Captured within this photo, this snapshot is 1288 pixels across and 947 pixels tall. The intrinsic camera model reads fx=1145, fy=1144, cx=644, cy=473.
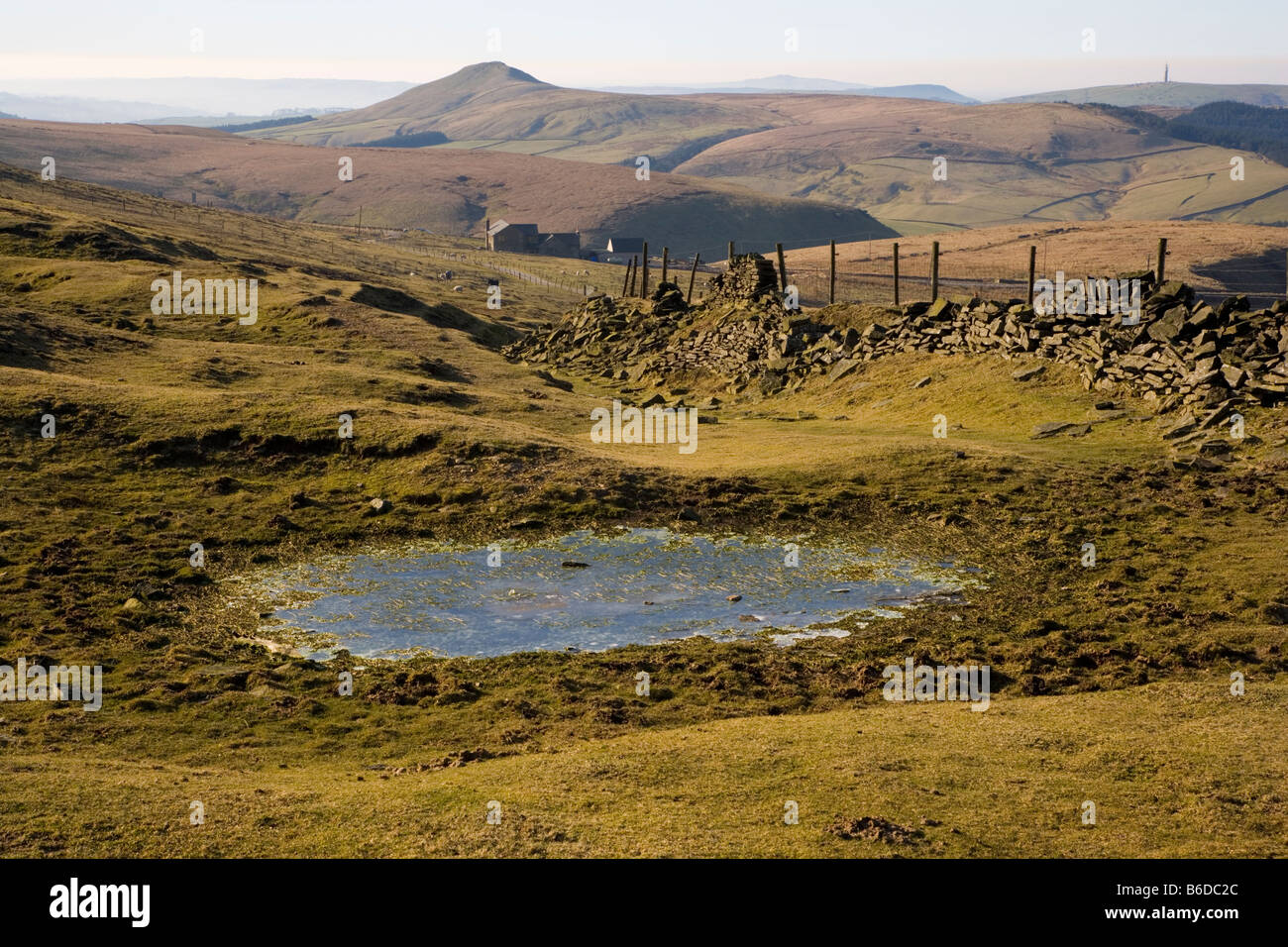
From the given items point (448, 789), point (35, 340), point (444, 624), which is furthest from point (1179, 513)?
point (35, 340)

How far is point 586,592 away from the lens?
25.7m

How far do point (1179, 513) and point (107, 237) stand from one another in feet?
224

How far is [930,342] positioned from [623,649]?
31767 millimetres

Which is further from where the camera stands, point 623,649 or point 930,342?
point 930,342

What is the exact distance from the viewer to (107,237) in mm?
74375

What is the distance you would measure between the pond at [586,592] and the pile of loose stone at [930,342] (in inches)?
630

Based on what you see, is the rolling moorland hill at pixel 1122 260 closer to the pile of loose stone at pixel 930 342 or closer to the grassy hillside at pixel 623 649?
the pile of loose stone at pixel 930 342

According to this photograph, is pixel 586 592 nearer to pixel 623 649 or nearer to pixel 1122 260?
pixel 623 649

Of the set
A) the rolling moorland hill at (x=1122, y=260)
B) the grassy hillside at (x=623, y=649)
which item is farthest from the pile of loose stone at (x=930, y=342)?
the rolling moorland hill at (x=1122, y=260)

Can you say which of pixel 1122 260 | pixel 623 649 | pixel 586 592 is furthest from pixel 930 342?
pixel 1122 260

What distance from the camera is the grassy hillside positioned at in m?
13.6

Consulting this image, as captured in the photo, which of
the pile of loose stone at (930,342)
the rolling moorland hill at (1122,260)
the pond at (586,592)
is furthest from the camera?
the rolling moorland hill at (1122,260)

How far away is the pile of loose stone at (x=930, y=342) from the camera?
3712 cm
